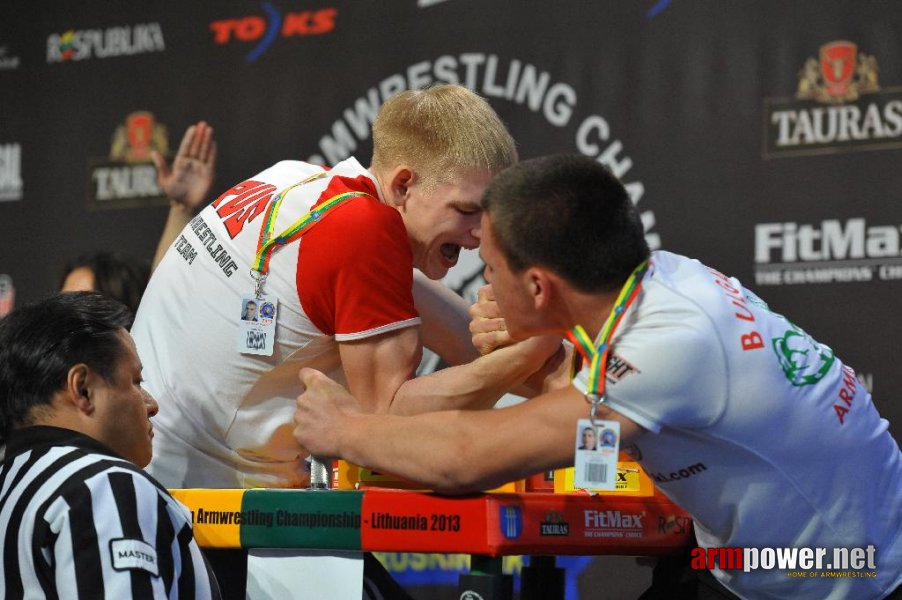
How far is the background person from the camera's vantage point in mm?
1528

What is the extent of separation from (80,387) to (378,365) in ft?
1.66

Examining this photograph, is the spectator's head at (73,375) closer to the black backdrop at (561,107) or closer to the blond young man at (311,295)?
the blond young man at (311,295)

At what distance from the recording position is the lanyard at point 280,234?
2.04 meters

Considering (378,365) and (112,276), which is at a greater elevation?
(112,276)

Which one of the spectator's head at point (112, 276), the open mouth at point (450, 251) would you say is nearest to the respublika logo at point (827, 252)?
the open mouth at point (450, 251)

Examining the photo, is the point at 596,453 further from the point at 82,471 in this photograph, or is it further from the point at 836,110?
the point at 836,110

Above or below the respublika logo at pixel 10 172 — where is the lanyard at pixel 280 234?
below

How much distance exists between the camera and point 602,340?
156cm

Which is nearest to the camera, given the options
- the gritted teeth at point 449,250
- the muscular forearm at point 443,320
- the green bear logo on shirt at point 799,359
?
the green bear logo on shirt at point 799,359

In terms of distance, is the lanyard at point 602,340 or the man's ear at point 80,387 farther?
the man's ear at point 80,387

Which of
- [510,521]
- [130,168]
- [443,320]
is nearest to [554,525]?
[510,521]

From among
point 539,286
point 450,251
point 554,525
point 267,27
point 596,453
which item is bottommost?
point 554,525

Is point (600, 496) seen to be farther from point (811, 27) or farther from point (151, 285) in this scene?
point (811, 27)

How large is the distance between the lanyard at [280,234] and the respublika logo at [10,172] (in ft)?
11.2
